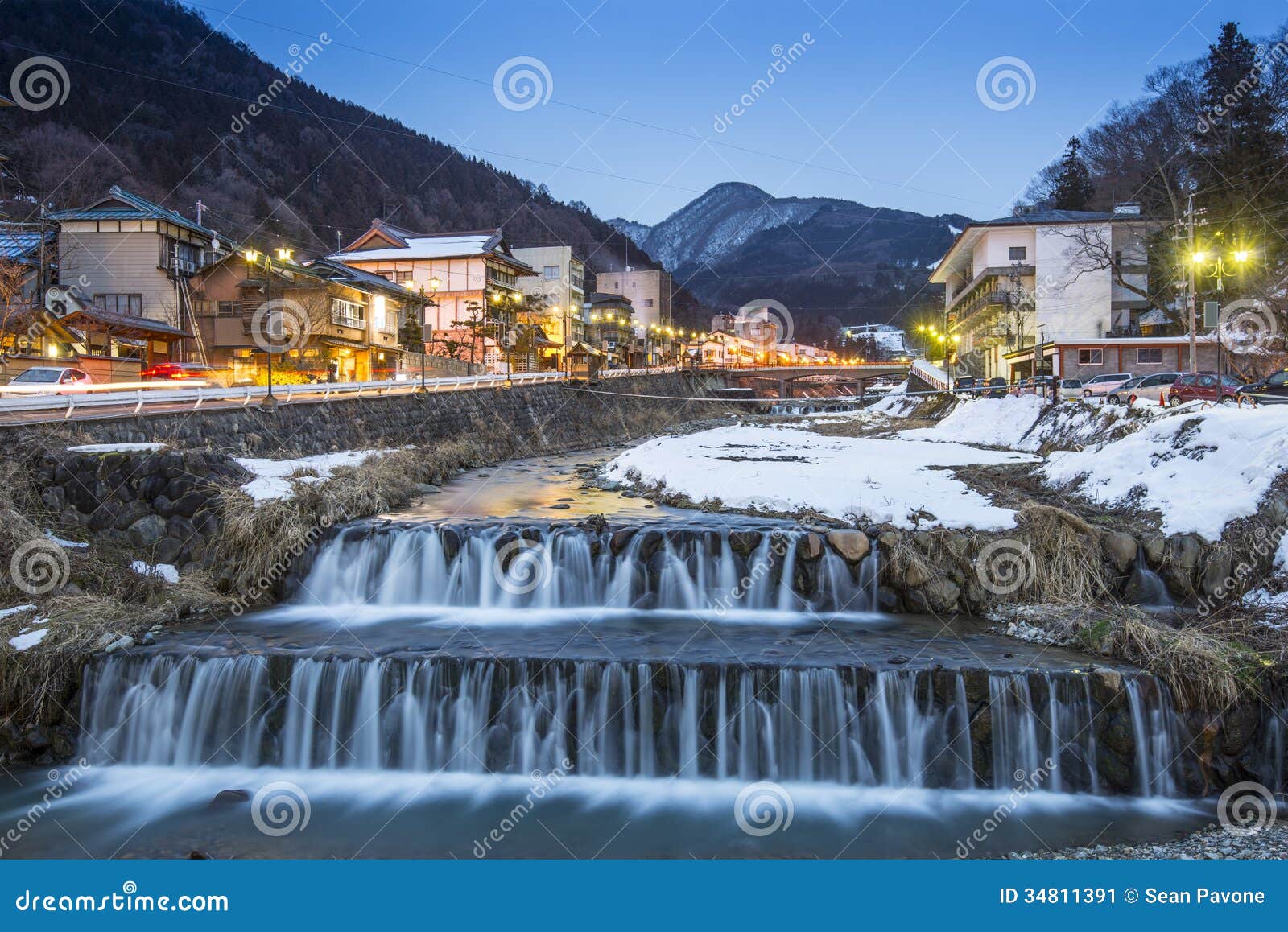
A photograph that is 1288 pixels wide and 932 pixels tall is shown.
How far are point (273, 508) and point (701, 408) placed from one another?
58.8m

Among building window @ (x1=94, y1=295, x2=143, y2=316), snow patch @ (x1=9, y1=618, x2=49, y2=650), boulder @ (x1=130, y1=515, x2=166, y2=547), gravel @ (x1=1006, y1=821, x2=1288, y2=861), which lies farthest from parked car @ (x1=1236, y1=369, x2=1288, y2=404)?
building window @ (x1=94, y1=295, x2=143, y2=316)

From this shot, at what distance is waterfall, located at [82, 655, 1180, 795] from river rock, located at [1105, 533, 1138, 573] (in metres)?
3.94

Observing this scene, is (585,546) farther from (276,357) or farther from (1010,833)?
(276,357)

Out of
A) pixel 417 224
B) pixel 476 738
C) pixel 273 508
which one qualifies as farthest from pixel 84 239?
pixel 417 224

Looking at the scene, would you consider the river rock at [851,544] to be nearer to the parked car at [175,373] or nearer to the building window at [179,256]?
the parked car at [175,373]

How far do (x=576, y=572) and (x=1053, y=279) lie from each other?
158 feet

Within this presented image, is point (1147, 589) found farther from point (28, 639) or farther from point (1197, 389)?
point (28, 639)

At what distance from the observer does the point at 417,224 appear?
105625 mm

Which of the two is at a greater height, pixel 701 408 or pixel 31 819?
pixel 701 408

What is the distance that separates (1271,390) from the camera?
872 inches

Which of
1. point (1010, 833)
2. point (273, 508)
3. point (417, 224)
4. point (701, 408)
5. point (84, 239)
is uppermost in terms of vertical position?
point (417, 224)

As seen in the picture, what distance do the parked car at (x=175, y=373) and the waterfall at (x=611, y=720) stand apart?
91.5 feet

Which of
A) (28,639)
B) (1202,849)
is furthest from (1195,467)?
(28,639)

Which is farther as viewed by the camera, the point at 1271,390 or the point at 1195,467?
the point at 1271,390
